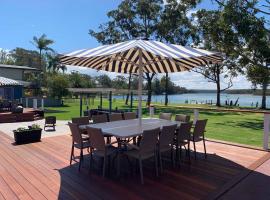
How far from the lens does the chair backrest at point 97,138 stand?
434 centimetres

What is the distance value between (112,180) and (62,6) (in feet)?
34.1

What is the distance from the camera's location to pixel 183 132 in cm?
516

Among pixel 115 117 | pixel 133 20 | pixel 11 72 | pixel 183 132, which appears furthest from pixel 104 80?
pixel 183 132

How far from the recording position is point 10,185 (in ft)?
13.4

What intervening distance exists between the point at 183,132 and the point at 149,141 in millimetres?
1097

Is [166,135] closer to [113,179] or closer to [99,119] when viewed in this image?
[113,179]

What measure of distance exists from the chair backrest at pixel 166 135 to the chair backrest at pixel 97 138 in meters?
1.02

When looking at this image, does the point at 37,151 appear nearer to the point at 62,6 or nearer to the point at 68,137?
the point at 68,137

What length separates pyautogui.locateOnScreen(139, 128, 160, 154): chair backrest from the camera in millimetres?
4207

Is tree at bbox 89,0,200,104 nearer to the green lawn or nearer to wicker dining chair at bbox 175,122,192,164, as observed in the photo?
the green lawn

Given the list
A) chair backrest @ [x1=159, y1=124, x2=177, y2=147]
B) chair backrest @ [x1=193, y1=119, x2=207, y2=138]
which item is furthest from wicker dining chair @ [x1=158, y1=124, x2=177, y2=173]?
chair backrest @ [x1=193, y1=119, x2=207, y2=138]

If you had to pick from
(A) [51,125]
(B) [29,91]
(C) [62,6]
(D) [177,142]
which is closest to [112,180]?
(D) [177,142]

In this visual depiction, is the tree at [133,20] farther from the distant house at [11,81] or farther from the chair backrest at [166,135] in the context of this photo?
the chair backrest at [166,135]

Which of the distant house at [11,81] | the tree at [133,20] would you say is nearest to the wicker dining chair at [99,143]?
the distant house at [11,81]
